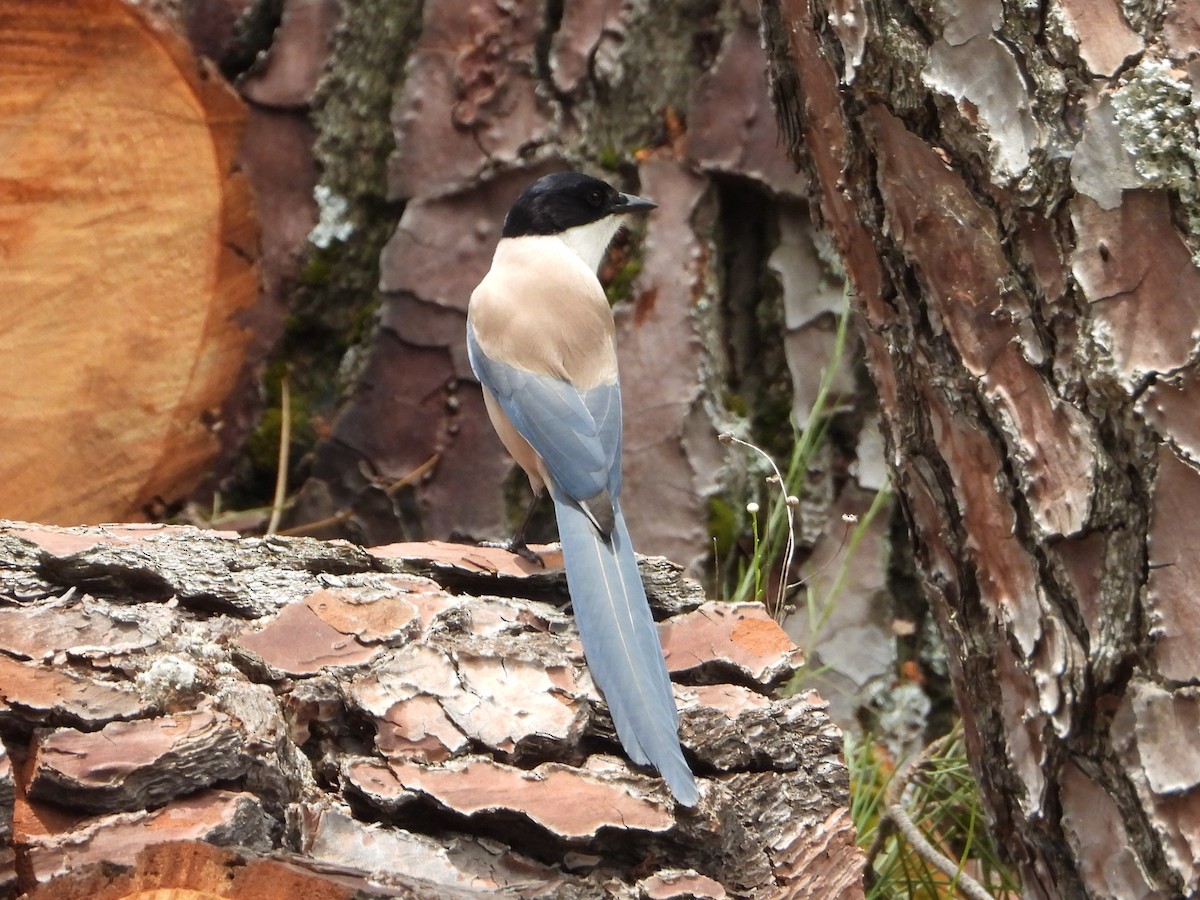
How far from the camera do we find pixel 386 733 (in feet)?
6.14

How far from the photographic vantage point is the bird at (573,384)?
220cm

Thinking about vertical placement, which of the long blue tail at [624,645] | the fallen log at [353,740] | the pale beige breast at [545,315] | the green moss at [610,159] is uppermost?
the green moss at [610,159]

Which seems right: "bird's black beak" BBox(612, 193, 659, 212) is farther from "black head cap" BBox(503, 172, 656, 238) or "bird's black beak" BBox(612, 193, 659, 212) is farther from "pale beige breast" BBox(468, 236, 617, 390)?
"pale beige breast" BBox(468, 236, 617, 390)

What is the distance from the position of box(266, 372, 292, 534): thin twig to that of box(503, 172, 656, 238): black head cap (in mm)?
701

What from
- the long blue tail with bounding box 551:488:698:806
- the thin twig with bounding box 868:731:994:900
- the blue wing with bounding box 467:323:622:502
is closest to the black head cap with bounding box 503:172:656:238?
the blue wing with bounding box 467:323:622:502

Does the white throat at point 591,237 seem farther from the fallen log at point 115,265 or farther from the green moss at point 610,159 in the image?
the fallen log at point 115,265

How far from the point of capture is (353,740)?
1906mm

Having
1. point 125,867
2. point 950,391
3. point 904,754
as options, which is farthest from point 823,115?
point 904,754

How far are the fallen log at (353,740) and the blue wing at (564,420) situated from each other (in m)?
0.43

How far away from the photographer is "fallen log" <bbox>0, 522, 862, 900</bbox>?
5.19 ft

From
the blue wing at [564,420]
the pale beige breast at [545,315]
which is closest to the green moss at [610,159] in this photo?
the pale beige breast at [545,315]

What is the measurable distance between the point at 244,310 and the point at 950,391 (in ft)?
6.32

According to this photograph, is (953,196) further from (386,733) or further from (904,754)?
(904,754)

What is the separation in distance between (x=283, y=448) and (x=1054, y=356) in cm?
206
